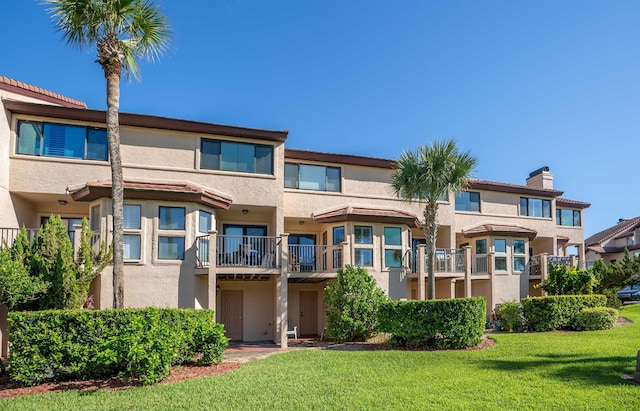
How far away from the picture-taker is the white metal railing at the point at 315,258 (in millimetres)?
19312

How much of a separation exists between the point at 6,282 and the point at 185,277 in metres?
6.11

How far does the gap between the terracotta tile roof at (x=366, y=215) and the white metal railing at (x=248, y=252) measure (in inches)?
115

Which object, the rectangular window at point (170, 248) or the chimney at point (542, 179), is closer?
the rectangular window at point (170, 248)

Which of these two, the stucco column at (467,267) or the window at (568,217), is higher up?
the window at (568,217)

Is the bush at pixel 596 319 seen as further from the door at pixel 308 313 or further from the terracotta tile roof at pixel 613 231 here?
the terracotta tile roof at pixel 613 231

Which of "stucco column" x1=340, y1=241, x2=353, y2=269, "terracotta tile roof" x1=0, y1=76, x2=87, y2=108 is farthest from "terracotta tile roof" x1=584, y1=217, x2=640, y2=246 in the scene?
"terracotta tile roof" x1=0, y1=76, x2=87, y2=108

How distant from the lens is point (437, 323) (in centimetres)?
1520

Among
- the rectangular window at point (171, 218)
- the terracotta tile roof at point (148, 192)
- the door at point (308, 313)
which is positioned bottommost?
the door at point (308, 313)

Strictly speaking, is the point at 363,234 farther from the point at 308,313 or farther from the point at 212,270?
the point at 212,270

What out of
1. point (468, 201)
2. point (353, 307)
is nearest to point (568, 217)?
point (468, 201)

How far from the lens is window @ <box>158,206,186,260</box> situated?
1636 cm

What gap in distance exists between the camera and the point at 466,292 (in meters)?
22.1

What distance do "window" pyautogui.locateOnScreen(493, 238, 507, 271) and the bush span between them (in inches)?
257

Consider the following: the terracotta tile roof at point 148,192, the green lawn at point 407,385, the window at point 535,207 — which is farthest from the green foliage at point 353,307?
the window at point 535,207
